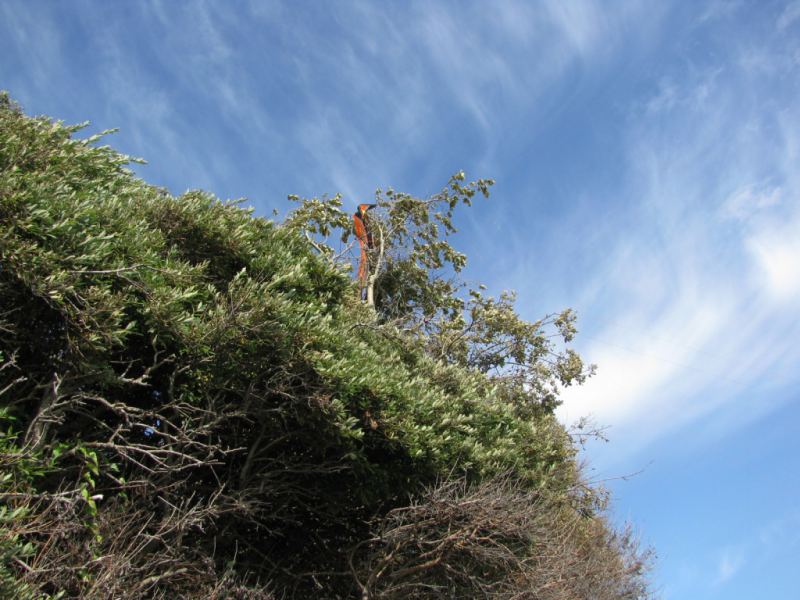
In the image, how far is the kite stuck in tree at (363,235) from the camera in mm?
20953

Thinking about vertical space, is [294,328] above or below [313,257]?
below

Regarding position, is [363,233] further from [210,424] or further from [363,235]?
[210,424]

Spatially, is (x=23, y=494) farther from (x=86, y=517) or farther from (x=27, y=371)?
(x=27, y=371)

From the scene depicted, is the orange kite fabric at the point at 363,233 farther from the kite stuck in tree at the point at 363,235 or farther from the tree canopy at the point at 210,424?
the tree canopy at the point at 210,424

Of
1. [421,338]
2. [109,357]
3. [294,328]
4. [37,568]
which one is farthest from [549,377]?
[37,568]

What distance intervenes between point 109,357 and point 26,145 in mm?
2702

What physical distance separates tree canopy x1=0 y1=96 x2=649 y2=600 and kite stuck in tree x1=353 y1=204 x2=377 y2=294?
8.38 meters

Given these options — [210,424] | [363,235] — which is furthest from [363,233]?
[210,424]

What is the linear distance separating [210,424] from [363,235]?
45.7 feet

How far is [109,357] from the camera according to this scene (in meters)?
7.75

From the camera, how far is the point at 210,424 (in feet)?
25.6

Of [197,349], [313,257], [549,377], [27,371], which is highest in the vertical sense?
[549,377]

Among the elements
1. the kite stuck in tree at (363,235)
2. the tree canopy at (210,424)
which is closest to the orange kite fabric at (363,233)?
the kite stuck in tree at (363,235)

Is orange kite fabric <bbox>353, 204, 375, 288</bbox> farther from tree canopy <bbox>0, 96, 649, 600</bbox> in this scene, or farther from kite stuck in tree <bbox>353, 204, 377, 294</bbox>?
tree canopy <bbox>0, 96, 649, 600</bbox>
